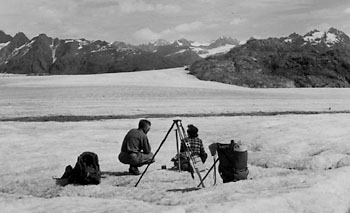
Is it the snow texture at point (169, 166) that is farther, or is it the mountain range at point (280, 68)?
→ the mountain range at point (280, 68)

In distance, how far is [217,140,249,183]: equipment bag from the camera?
42.3ft

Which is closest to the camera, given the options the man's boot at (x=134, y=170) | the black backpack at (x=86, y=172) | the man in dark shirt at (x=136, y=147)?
the black backpack at (x=86, y=172)

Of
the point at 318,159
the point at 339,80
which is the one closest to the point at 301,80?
the point at 339,80

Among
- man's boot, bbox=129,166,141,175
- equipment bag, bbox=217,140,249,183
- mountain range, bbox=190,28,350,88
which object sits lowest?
man's boot, bbox=129,166,141,175

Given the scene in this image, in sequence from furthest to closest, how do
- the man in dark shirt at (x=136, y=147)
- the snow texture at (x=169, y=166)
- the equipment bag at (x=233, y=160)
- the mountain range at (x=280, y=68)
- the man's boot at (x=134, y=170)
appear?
1. the mountain range at (x=280, y=68)
2. the man's boot at (x=134, y=170)
3. the man in dark shirt at (x=136, y=147)
4. the equipment bag at (x=233, y=160)
5. the snow texture at (x=169, y=166)

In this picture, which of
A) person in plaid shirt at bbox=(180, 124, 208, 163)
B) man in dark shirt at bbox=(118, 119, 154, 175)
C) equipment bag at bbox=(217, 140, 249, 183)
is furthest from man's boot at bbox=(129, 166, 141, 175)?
equipment bag at bbox=(217, 140, 249, 183)

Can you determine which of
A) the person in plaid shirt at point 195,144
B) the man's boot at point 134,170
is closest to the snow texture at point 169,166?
the man's boot at point 134,170

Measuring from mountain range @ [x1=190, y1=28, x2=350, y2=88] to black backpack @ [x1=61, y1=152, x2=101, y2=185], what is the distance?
5438 cm

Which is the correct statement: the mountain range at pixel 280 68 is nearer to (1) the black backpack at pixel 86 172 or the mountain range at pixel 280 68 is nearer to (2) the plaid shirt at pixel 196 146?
(2) the plaid shirt at pixel 196 146

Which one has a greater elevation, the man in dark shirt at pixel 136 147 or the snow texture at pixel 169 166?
the man in dark shirt at pixel 136 147

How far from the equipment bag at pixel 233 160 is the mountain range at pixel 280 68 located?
54551 mm

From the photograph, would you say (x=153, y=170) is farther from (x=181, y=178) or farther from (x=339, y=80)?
(x=339, y=80)

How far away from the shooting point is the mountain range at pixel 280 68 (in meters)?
68.3

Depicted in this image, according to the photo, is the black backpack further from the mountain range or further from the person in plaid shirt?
the mountain range
